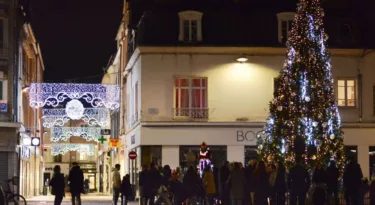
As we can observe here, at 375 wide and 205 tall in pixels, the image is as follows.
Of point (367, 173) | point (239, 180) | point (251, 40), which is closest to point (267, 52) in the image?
point (251, 40)

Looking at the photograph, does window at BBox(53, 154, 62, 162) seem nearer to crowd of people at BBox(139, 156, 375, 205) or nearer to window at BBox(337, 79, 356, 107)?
window at BBox(337, 79, 356, 107)

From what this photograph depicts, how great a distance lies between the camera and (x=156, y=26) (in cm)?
4416

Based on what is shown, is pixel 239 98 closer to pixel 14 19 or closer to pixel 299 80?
pixel 299 80

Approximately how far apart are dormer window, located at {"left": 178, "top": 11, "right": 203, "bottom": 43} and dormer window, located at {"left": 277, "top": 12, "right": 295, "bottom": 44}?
13.8ft

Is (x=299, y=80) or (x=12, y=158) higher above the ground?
(x=299, y=80)

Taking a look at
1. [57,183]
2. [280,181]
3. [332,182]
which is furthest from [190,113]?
[57,183]

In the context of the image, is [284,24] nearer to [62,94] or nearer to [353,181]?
[62,94]

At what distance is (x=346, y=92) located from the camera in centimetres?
4544

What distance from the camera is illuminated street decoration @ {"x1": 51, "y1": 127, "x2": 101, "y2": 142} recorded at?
68188mm

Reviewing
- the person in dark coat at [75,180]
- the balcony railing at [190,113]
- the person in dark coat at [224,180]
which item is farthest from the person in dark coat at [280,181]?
the balcony railing at [190,113]

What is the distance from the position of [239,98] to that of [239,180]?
15.8 metres

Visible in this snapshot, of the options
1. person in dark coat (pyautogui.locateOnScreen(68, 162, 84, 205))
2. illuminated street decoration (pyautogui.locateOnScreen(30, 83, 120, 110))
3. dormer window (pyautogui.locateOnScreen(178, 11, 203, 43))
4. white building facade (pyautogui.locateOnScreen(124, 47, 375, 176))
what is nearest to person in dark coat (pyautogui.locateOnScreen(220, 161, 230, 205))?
person in dark coat (pyautogui.locateOnScreen(68, 162, 84, 205))

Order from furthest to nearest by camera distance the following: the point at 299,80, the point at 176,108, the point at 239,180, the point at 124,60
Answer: the point at 124,60
the point at 176,108
the point at 299,80
the point at 239,180

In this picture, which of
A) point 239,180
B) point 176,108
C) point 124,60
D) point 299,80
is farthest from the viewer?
point 124,60
